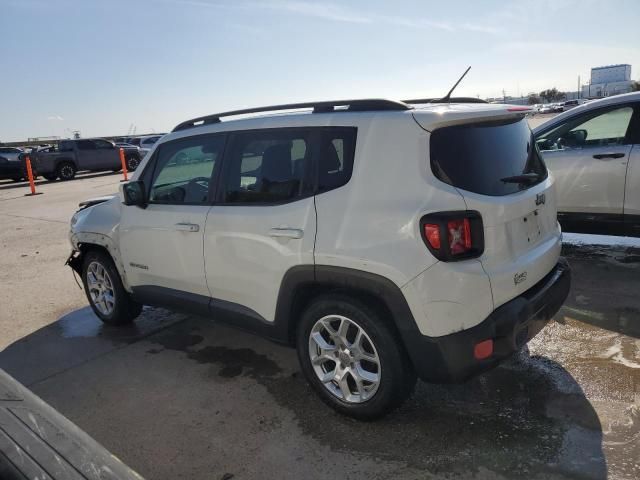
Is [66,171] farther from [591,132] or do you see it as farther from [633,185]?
[633,185]

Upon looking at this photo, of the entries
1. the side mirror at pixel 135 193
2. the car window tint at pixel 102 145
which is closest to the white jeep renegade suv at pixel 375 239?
the side mirror at pixel 135 193

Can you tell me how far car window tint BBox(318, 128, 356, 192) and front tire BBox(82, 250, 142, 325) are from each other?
8.30 ft

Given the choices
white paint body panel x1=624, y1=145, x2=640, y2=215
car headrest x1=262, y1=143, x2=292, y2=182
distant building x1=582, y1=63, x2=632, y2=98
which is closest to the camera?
car headrest x1=262, y1=143, x2=292, y2=182

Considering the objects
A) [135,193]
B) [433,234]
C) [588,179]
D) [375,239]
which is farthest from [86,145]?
[433,234]

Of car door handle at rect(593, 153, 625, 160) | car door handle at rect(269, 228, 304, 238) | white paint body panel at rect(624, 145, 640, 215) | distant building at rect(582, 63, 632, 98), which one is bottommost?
white paint body panel at rect(624, 145, 640, 215)

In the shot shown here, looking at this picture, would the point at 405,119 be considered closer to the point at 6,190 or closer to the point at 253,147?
the point at 253,147

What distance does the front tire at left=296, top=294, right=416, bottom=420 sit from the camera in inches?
109

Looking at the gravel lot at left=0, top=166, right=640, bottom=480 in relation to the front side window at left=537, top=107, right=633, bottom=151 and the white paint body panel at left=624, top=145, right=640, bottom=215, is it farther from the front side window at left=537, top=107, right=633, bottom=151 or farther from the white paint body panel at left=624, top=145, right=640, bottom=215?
the front side window at left=537, top=107, right=633, bottom=151

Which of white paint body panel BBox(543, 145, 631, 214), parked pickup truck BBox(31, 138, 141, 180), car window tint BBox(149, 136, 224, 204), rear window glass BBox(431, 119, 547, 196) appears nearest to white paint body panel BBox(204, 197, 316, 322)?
car window tint BBox(149, 136, 224, 204)

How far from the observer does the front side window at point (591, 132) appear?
206 inches

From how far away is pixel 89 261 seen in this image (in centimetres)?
486

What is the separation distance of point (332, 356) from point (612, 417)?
1591 mm

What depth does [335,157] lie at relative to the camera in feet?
9.58

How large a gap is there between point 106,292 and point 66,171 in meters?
20.0
